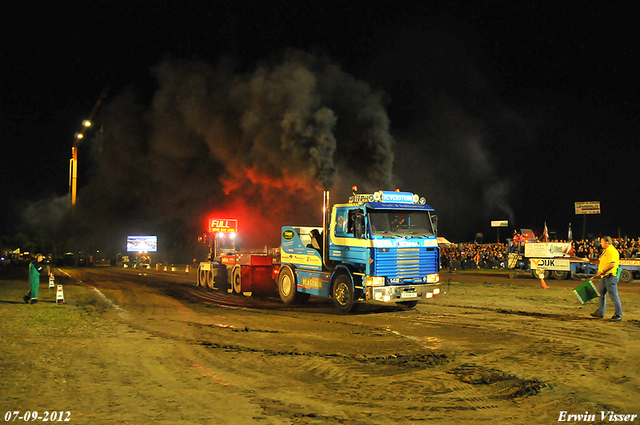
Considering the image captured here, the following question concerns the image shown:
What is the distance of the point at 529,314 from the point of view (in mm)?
13078

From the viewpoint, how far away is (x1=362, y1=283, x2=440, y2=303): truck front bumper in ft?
41.0

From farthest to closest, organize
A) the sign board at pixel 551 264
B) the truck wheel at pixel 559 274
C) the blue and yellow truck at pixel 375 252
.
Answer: the truck wheel at pixel 559 274 → the sign board at pixel 551 264 → the blue and yellow truck at pixel 375 252

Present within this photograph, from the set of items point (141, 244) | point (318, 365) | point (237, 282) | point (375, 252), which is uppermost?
point (141, 244)

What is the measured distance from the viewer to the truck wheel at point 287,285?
50.8 feet

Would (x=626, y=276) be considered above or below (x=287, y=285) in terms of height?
below

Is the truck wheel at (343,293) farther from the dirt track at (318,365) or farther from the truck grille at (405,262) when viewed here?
the truck grille at (405,262)

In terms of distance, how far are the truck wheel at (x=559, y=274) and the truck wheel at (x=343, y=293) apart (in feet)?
60.7

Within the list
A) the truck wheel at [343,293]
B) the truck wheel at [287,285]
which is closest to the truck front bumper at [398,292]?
the truck wheel at [343,293]

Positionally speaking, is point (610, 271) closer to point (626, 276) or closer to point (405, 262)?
point (405, 262)

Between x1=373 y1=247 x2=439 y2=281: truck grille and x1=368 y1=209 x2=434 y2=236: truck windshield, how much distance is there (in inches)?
19.2

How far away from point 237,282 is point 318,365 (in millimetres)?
11477

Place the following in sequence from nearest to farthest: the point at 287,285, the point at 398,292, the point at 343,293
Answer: the point at 398,292 < the point at 343,293 < the point at 287,285

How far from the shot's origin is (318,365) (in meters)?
7.49

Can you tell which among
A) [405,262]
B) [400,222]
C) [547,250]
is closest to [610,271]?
[405,262]
